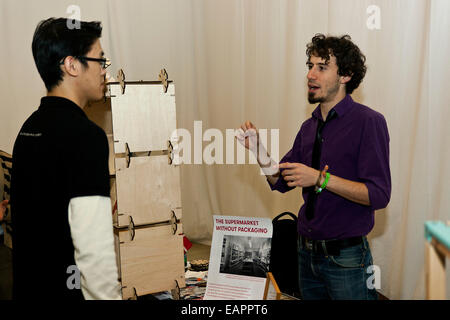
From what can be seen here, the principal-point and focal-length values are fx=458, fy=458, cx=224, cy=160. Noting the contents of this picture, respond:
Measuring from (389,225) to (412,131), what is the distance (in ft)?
1.92

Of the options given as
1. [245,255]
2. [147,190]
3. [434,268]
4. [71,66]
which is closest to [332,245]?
[245,255]

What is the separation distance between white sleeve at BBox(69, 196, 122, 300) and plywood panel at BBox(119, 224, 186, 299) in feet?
4.51

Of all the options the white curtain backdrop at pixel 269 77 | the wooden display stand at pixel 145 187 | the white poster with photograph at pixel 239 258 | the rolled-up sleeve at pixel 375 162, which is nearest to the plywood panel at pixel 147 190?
the wooden display stand at pixel 145 187

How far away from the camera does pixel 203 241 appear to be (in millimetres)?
4605

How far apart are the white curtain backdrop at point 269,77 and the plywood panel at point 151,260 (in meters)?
1.13

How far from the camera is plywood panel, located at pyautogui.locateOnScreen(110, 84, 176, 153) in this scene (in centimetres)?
254

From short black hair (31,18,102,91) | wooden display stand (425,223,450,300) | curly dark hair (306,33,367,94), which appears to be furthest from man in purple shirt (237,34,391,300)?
short black hair (31,18,102,91)

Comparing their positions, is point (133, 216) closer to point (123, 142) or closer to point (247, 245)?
point (123, 142)

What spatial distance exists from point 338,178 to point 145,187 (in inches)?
52.1

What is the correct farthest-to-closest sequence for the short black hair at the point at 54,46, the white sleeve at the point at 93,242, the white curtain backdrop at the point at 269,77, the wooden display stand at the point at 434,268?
the white curtain backdrop at the point at 269,77
the short black hair at the point at 54,46
the white sleeve at the point at 93,242
the wooden display stand at the point at 434,268

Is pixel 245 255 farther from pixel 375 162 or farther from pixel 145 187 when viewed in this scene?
pixel 145 187

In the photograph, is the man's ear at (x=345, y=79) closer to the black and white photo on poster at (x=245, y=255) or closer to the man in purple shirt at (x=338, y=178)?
the man in purple shirt at (x=338, y=178)

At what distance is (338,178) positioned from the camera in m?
1.64

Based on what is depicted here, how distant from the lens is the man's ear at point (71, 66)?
139cm
